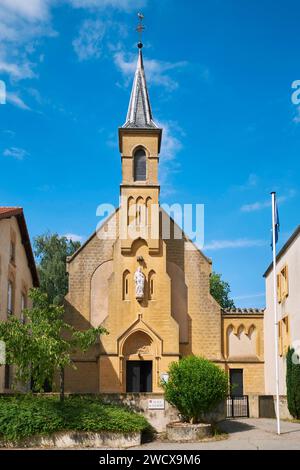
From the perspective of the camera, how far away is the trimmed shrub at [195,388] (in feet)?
74.1

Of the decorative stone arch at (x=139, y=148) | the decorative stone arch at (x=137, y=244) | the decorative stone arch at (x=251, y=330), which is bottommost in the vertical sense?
→ the decorative stone arch at (x=251, y=330)

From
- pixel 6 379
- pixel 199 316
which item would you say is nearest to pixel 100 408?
pixel 6 379

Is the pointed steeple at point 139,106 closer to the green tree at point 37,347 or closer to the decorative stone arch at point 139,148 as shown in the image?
the decorative stone arch at point 139,148

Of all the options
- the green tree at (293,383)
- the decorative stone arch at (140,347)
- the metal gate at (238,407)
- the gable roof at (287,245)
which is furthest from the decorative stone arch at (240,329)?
the green tree at (293,383)

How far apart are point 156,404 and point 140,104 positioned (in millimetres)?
23219

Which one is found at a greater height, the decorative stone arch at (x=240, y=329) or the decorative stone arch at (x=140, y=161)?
the decorative stone arch at (x=140, y=161)

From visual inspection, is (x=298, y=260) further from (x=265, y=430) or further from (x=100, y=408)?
(x=100, y=408)

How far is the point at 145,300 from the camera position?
36.5 m

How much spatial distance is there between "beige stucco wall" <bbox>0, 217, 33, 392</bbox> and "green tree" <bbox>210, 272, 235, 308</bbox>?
3373 centimetres

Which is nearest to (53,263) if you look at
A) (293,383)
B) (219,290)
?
(219,290)

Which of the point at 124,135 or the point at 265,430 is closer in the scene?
the point at 265,430

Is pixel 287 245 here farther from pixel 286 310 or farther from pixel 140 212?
pixel 140 212

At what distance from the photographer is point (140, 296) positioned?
119 ft
